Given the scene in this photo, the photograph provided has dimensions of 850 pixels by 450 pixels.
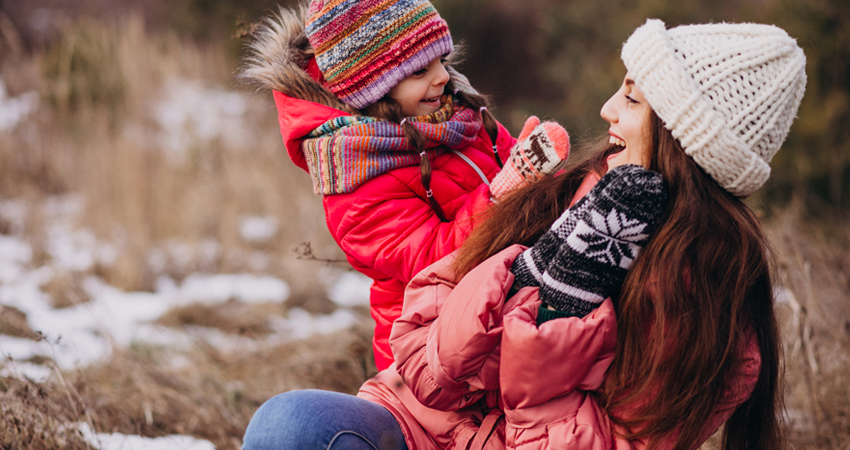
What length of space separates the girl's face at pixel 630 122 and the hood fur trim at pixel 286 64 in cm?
74

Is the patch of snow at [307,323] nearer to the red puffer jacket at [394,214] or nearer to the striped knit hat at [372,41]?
the red puffer jacket at [394,214]

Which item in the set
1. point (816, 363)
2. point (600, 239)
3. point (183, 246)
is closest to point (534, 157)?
point (600, 239)

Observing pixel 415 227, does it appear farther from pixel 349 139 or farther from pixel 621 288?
pixel 621 288

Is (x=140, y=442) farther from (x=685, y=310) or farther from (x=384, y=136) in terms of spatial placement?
(x=685, y=310)

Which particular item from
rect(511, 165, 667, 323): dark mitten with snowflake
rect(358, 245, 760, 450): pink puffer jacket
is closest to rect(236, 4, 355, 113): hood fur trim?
rect(358, 245, 760, 450): pink puffer jacket

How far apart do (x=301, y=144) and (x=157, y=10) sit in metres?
10.3

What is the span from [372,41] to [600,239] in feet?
2.81

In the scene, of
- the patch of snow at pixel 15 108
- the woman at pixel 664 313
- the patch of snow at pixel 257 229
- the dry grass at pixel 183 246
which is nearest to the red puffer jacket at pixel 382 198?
the woman at pixel 664 313

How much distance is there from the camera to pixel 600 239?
3.76 feet

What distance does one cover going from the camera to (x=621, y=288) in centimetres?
121

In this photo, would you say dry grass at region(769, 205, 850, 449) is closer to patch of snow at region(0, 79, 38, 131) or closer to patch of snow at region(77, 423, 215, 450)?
patch of snow at region(77, 423, 215, 450)

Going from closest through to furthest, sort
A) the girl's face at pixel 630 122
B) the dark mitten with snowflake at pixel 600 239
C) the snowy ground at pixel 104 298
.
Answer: the dark mitten with snowflake at pixel 600 239 < the girl's face at pixel 630 122 < the snowy ground at pixel 104 298

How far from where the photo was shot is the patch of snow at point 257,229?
514cm

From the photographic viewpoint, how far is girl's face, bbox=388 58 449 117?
5.57 feet
